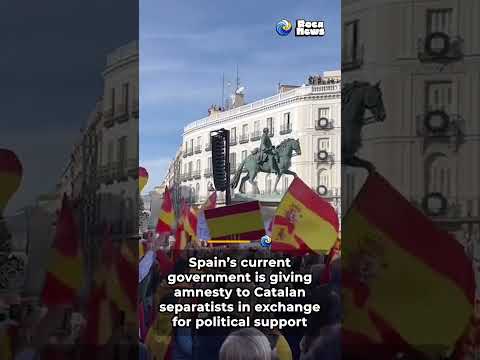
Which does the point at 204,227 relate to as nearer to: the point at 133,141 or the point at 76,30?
the point at 133,141

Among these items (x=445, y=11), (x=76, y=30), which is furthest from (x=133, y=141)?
(x=445, y=11)

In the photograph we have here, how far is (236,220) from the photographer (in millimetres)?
3176

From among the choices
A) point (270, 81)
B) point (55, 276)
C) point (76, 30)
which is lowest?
point (55, 276)

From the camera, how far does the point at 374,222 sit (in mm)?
3262

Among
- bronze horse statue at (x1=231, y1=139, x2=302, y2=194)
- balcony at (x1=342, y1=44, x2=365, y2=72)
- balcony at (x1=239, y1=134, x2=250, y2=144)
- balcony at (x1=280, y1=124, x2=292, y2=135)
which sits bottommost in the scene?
bronze horse statue at (x1=231, y1=139, x2=302, y2=194)

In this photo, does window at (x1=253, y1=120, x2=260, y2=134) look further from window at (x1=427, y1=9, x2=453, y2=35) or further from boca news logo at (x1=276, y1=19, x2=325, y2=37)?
window at (x1=427, y1=9, x2=453, y2=35)

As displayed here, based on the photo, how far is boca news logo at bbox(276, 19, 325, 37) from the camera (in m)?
3.15

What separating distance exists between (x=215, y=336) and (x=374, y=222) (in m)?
0.79

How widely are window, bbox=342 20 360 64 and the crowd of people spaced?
0.77 meters

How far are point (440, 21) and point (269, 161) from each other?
2.95 ft

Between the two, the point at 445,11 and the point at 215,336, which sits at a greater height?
the point at 445,11

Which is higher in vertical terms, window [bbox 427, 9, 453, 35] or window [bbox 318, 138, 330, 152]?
window [bbox 427, 9, 453, 35]

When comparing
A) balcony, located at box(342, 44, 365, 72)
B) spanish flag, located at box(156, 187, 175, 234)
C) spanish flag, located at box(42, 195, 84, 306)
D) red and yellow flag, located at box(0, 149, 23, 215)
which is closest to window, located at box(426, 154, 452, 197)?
balcony, located at box(342, 44, 365, 72)

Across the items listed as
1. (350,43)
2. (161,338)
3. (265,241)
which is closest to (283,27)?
(350,43)
